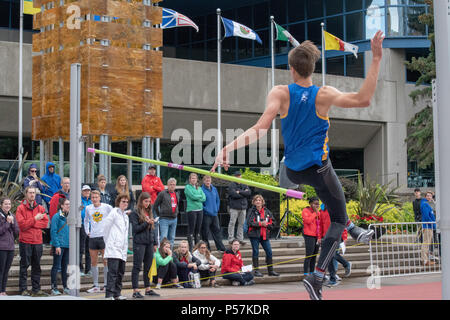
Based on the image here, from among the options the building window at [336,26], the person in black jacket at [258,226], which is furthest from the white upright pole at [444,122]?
the building window at [336,26]

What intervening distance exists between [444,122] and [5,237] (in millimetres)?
9020

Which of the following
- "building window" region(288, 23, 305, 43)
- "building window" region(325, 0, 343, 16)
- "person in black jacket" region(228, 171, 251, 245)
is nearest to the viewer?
"person in black jacket" region(228, 171, 251, 245)

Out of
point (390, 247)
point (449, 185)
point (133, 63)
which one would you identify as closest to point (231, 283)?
point (390, 247)

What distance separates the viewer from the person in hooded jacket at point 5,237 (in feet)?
40.8

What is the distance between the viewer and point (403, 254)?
17094 mm

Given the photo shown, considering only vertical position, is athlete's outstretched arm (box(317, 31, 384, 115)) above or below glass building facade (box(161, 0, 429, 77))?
below

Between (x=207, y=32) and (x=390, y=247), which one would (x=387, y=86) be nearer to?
(x=207, y=32)

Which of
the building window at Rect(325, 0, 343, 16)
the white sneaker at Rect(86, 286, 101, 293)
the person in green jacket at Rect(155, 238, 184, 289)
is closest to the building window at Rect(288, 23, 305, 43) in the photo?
the building window at Rect(325, 0, 343, 16)

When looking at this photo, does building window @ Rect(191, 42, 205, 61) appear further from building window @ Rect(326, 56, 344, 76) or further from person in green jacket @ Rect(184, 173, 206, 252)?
person in green jacket @ Rect(184, 173, 206, 252)

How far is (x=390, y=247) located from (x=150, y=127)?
647cm

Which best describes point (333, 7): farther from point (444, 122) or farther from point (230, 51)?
point (444, 122)

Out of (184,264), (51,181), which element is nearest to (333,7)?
(51,181)

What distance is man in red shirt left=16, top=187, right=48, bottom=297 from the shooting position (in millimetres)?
12969

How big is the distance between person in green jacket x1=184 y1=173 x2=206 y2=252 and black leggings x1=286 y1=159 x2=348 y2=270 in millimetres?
10161
